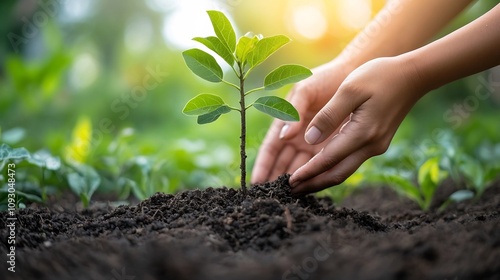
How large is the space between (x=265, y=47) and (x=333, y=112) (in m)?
0.28

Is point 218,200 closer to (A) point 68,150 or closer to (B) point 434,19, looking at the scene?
(B) point 434,19

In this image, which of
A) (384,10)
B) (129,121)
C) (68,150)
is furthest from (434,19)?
(129,121)

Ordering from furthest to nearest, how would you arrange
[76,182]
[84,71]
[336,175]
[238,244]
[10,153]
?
[84,71], [76,182], [10,153], [336,175], [238,244]

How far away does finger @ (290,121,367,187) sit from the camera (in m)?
1.32

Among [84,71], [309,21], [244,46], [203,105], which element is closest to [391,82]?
[244,46]

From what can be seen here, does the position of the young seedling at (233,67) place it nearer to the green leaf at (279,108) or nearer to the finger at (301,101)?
the green leaf at (279,108)

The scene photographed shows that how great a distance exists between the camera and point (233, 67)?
1302 mm

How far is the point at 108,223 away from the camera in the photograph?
1.28 meters

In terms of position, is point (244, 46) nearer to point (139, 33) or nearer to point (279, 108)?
point (279, 108)

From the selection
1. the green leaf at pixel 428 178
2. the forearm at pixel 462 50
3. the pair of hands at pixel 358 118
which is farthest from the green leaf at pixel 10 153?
the green leaf at pixel 428 178

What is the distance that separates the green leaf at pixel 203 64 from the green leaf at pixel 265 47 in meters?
0.11

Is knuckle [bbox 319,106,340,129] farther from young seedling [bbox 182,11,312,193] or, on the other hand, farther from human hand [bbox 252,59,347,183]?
human hand [bbox 252,59,347,183]

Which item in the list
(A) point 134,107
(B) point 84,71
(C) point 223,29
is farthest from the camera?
(B) point 84,71

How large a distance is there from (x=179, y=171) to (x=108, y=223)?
1.27 m
